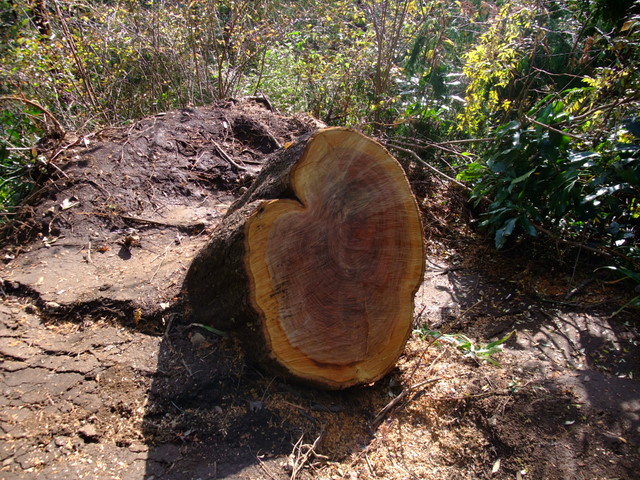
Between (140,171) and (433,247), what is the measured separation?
2.48 meters

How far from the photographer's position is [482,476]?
1829 mm

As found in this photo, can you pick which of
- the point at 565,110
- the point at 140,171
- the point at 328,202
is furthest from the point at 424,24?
the point at 328,202

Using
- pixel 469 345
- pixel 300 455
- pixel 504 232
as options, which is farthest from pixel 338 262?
pixel 504 232

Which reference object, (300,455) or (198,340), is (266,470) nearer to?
(300,455)

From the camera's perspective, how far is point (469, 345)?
2367 mm

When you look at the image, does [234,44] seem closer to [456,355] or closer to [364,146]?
[364,146]

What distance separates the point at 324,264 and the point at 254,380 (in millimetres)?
656

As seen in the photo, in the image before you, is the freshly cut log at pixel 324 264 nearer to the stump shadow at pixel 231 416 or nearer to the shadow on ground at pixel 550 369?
the stump shadow at pixel 231 416

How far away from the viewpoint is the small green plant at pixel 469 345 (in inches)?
90.8

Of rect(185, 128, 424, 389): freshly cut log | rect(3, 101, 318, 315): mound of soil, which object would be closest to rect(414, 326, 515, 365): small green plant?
rect(185, 128, 424, 389): freshly cut log

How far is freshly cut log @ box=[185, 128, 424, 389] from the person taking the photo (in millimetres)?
1888

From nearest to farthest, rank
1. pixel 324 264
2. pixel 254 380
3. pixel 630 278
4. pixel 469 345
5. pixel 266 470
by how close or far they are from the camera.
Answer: pixel 266 470 → pixel 324 264 → pixel 254 380 → pixel 469 345 → pixel 630 278

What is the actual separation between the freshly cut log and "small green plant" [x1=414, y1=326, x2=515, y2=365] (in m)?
0.44

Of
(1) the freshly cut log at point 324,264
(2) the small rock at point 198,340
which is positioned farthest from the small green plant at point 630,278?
(2) the small rock at point 198,340
